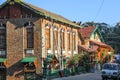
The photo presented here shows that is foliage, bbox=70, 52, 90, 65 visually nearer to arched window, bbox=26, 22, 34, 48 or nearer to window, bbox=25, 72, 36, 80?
arched window, bbox=26, 22, 34, 48

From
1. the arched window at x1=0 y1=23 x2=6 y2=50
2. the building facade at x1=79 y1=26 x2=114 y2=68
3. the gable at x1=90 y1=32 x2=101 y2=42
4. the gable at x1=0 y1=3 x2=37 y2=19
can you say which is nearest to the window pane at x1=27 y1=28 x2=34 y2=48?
the gable at x1=0 y1=3 x2=37 y2=19

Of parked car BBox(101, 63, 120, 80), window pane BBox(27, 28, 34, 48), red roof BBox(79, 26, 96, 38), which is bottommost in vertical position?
parked car BBox(101, 63, 120, 80)

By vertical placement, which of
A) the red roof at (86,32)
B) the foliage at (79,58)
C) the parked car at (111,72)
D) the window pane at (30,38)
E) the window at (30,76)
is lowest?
the window at (30,76)

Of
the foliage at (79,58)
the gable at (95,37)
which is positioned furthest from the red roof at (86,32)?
the foliage at (79,58)

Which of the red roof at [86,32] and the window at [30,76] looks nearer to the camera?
the window at [30,76]

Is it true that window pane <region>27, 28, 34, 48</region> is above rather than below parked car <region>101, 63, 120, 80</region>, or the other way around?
above

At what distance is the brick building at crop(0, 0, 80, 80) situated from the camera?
127 ft

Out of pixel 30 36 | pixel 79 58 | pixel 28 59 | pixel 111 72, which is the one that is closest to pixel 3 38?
pixel 30 36

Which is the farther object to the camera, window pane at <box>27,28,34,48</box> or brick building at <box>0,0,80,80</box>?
window pane at <box>27,28,34,48</box>

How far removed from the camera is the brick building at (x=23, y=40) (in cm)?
3869

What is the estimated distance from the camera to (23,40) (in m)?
39.7

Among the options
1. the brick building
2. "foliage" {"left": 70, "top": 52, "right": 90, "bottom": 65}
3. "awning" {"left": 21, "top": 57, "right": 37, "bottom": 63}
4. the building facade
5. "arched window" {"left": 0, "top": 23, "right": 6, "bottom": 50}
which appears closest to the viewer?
"awning" {"left": 21, "top": 57, "right": 37, "bottom": 63}

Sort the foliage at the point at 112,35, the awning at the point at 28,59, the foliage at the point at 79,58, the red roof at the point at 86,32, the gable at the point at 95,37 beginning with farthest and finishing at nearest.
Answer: the foliage at the point at 112,35
the gable at the point at 95,37
the red roof at the point at 86,32
the foliage at the point at 79,58
the awning at the point at 28,59

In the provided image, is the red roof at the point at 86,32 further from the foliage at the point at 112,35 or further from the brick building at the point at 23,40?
the foliage at the point at 112,35
